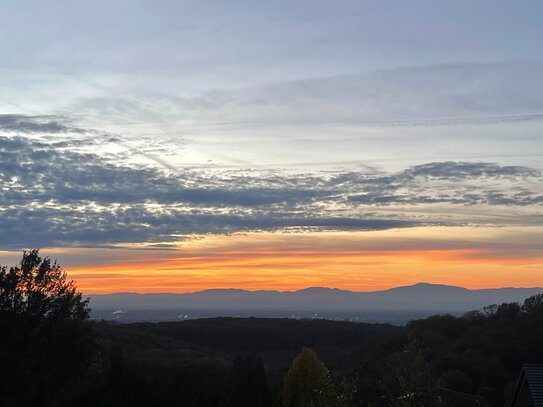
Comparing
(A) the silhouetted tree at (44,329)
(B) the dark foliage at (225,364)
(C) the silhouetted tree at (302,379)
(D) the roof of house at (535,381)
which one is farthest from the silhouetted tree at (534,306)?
(A) the silhouetted tree at (44,329)

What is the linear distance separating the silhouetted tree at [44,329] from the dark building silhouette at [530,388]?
51.3ft

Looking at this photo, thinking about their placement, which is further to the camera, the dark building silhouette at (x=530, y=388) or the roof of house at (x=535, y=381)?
the dark building silhouette at (x=530, y=388)

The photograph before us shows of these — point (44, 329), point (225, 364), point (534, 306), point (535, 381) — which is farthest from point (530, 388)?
point (534, 306)

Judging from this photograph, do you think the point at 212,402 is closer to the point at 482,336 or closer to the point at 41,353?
the point at 41,353

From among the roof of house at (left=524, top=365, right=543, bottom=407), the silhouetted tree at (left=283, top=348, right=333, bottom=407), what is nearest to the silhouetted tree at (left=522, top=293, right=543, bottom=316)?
the silhouetted tree at (left=283, top=348, right=333, bottom=407)

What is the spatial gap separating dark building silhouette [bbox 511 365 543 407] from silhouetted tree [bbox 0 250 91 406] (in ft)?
51.3

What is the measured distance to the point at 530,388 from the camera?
22.2 metres

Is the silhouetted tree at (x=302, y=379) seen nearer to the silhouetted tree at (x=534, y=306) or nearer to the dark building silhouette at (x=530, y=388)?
the dark building silhouette at (x=530, y=388)

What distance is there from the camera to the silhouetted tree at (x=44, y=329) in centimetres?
2266

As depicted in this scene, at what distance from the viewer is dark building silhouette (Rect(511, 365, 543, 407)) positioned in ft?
71.8

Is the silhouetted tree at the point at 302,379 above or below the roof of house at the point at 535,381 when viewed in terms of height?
below

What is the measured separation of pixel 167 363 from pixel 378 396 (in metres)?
38.0

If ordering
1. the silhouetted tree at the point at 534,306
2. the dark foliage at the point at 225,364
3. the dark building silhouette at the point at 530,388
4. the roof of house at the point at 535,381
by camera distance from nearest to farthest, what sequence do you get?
the roof of house at the point at 535,381, the dark building silhouette at the point at 530,388, the dark foliage at the point at 225,364, the silhouetted tree at the point at 534,306

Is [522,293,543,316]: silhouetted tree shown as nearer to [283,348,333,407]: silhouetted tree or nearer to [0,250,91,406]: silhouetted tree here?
[283,348,333,407]: silhouetted tree
